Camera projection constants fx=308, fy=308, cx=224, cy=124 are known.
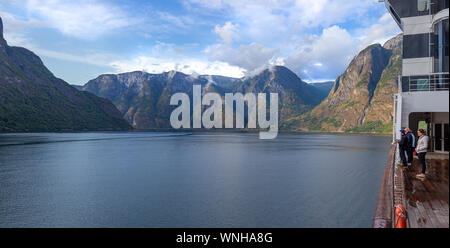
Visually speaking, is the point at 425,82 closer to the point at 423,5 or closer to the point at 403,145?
the point at 403,145

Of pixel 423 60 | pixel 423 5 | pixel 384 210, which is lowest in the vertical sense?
pixel 384 210

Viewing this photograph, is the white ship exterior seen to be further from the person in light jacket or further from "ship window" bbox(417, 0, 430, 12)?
the person in light jacket

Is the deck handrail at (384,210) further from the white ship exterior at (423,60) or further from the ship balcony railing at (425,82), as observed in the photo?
the ship balcony railing at (425,82)

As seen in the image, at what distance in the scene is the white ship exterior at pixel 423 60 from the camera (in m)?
14.7

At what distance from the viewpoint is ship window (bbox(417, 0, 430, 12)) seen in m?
16.7

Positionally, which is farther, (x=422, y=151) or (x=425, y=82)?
(x=425, y=82)

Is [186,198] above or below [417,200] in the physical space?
below

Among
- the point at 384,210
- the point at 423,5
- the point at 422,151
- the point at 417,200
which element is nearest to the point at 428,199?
the point at 417,200

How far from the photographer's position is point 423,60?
16469 mm

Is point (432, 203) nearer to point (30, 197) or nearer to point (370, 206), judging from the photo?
point (370, 206)

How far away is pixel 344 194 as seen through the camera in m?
23.5

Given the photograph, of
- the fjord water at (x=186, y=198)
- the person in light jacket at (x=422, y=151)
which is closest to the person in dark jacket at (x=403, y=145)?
the person in light jacket at (x=422, y=151)

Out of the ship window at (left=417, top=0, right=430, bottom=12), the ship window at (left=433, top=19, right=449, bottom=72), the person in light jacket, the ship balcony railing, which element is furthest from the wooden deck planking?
the ship window at (left=417, top=0, right=430, bottom=12)

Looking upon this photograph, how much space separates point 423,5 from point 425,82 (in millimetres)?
4619
